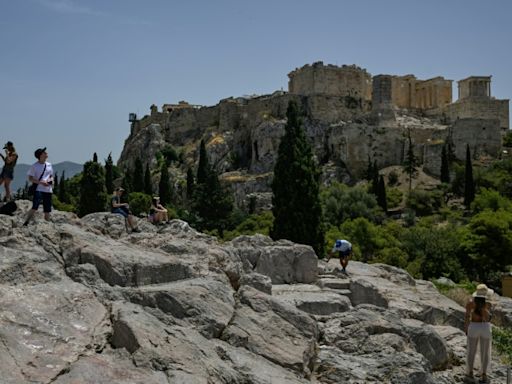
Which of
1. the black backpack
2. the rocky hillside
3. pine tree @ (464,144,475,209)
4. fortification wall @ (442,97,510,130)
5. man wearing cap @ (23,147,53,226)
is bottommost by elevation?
pine tree @ (464,144,475,209)

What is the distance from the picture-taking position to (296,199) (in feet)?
82.6

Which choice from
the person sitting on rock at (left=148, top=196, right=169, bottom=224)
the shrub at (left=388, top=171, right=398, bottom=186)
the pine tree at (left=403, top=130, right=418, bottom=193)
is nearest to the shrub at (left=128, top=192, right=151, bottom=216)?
the shrub at (left=388, top=171, right=398, bottom=186)

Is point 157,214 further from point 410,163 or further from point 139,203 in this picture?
point 410,163

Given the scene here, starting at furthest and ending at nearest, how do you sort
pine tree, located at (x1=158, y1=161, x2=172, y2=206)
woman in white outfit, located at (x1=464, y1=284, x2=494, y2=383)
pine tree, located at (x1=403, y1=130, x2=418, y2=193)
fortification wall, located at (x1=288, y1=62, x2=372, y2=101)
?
1. fortification wall, located at (x1=288, y1=62, x2=372, y2=101)
2. pine tree, located at (x1=403, y1=130, x2=418, y2=193)
3. pine tree, located at (x1=158, y1=161, x2=172, y2=206)
4. woman in white outfit, located at (x1=464, y1=284, x2=494, y2=383)

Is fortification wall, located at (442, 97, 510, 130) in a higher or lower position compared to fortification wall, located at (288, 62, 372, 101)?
lower

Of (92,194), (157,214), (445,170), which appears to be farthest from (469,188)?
(157,214)

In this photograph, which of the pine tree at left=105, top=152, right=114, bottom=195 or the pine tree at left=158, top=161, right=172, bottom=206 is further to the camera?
the pine tree at left=105, top=152, right=114, bottom=195

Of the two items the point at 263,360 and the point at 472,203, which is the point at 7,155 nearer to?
the point at 263,360

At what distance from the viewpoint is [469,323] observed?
861 centimetres

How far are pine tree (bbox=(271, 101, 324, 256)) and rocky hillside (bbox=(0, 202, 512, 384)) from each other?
14.0m

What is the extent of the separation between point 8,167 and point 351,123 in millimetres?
45420

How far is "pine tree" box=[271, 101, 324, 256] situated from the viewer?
80.9 ft

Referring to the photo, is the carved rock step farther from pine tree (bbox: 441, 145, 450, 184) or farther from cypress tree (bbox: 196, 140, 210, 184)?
pine tree (bbox: 441, 145, 450, 184)

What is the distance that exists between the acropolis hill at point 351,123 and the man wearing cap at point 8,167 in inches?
1610
